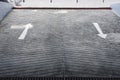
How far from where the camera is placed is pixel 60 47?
5.16 metres

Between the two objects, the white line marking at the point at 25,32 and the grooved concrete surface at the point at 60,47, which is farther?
the white line marking at the point at 25,32

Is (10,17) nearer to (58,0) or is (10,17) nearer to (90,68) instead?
(90,68)

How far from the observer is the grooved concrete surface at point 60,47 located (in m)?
4.11

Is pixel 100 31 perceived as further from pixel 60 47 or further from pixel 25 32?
pixel 25 32

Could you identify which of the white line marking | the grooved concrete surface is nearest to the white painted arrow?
the grooved concrete surface

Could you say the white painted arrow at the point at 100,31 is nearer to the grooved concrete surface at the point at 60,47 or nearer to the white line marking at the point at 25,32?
the grooved concrete surface at the point at 60,47

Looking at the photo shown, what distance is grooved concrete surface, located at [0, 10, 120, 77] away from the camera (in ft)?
13.5

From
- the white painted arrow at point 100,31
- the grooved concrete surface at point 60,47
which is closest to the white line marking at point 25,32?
the grooved concrete surface at point 60,47

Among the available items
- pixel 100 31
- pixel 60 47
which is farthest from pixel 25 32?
pixel 100 31

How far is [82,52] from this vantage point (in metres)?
4.88

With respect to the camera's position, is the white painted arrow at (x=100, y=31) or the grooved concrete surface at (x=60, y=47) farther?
the white painted arrow at (x=100, y=31)

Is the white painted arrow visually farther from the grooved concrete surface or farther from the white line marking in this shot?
the white line marking

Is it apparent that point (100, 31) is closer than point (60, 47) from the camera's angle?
No

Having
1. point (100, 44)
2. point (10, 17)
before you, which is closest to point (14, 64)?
point (100, 44)
